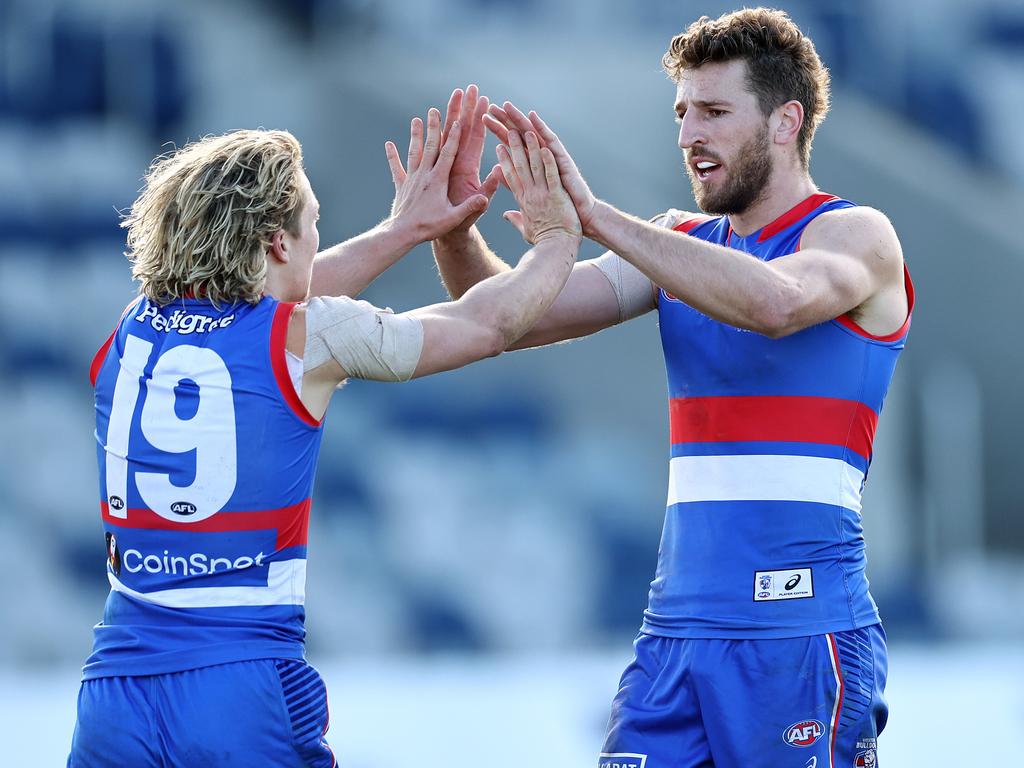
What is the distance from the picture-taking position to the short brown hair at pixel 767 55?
350 centimetres

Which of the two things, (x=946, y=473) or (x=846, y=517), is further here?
(x=946, y=473)

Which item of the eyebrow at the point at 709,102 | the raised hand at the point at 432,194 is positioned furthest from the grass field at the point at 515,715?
the eyebrow at the point at 709,102

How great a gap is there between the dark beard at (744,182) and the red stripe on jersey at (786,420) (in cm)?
50

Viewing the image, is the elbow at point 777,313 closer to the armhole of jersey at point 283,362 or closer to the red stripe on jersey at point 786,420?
the red stripe on jersey at point 786,420

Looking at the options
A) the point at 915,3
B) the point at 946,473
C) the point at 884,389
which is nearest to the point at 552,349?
the point at 946,473

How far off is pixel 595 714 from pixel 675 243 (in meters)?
3.26

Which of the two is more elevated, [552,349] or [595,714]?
[552,349]

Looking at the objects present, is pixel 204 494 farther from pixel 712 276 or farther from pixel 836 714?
pixel 836 714

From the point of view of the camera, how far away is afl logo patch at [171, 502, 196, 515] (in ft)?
9.00

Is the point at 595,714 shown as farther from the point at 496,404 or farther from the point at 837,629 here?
the point at 496,404

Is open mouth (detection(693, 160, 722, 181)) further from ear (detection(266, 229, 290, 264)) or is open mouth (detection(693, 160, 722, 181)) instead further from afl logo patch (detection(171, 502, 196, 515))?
afl logo patch (detection(171, 502, 196, 515))

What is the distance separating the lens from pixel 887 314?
335 centimetres

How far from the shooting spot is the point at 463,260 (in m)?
3.77

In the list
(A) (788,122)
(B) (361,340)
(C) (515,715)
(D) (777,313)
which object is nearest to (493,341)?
(B) (361,340)
